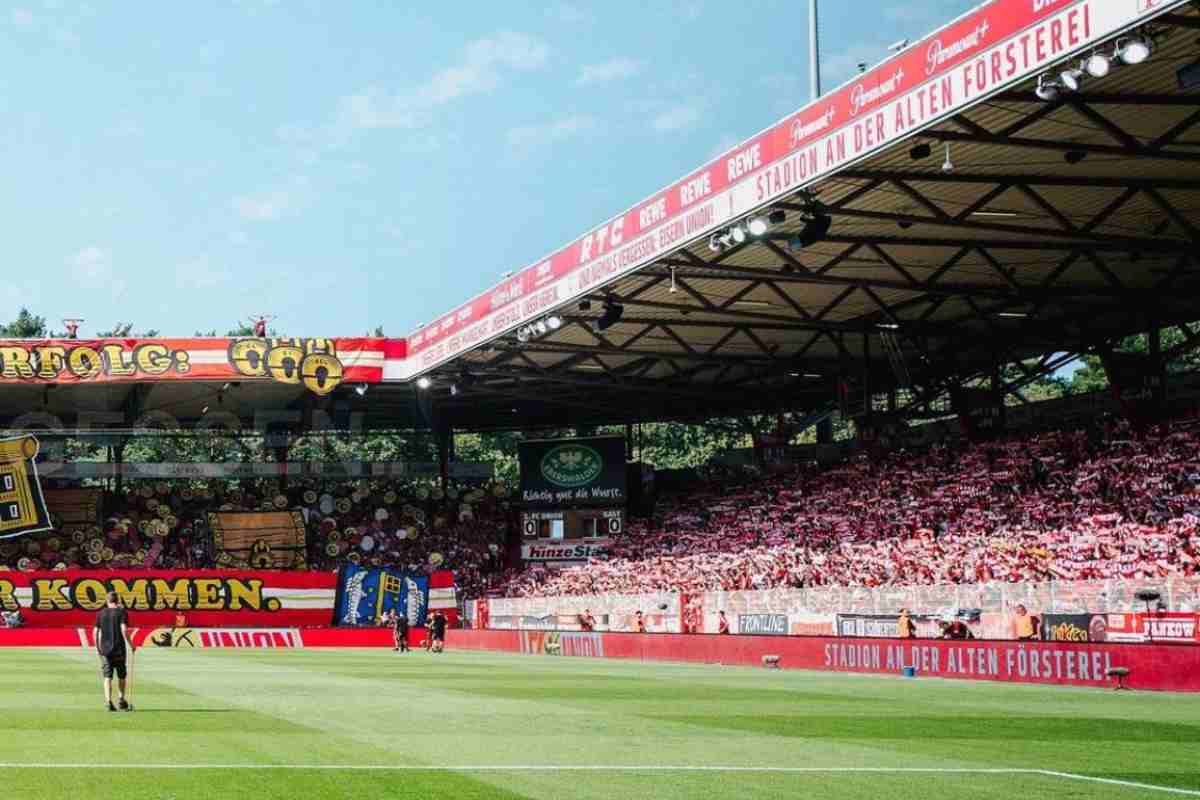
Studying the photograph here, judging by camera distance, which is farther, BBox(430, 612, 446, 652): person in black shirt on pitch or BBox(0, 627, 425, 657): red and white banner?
BBox(0, 627, 425, 657): red and white banner

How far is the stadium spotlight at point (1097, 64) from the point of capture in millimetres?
24547

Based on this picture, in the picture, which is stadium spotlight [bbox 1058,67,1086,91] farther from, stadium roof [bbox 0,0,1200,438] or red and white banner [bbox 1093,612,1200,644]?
red and white banner [bbox 1093,612,1200,644]

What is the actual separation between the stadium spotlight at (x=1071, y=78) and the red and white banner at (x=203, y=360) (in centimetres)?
4028

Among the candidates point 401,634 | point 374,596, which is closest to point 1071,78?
point 401,634

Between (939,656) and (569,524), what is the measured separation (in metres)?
38.6

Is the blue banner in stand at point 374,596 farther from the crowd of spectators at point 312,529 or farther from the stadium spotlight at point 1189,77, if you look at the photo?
the stadium spotlight at point 1189,77

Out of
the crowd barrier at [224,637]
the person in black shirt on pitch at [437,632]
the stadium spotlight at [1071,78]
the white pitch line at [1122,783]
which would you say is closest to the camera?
the white pitch line at [1122,783]

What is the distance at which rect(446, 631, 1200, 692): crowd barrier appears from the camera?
25.3 metres

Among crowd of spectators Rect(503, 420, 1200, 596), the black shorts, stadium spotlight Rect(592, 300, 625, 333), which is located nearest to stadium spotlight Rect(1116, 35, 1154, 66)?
crowd of spectators Rect(503, 420, 1200, 596)

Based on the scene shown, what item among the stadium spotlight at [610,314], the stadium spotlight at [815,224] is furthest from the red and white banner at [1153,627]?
the stadium spotlight at [610,314]

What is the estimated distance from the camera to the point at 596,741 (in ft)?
52.8

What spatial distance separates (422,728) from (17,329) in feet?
354

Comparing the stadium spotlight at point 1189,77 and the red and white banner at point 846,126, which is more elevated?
the red and white banner at point 846,126

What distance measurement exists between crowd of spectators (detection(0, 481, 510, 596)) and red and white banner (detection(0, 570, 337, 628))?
3067mm
